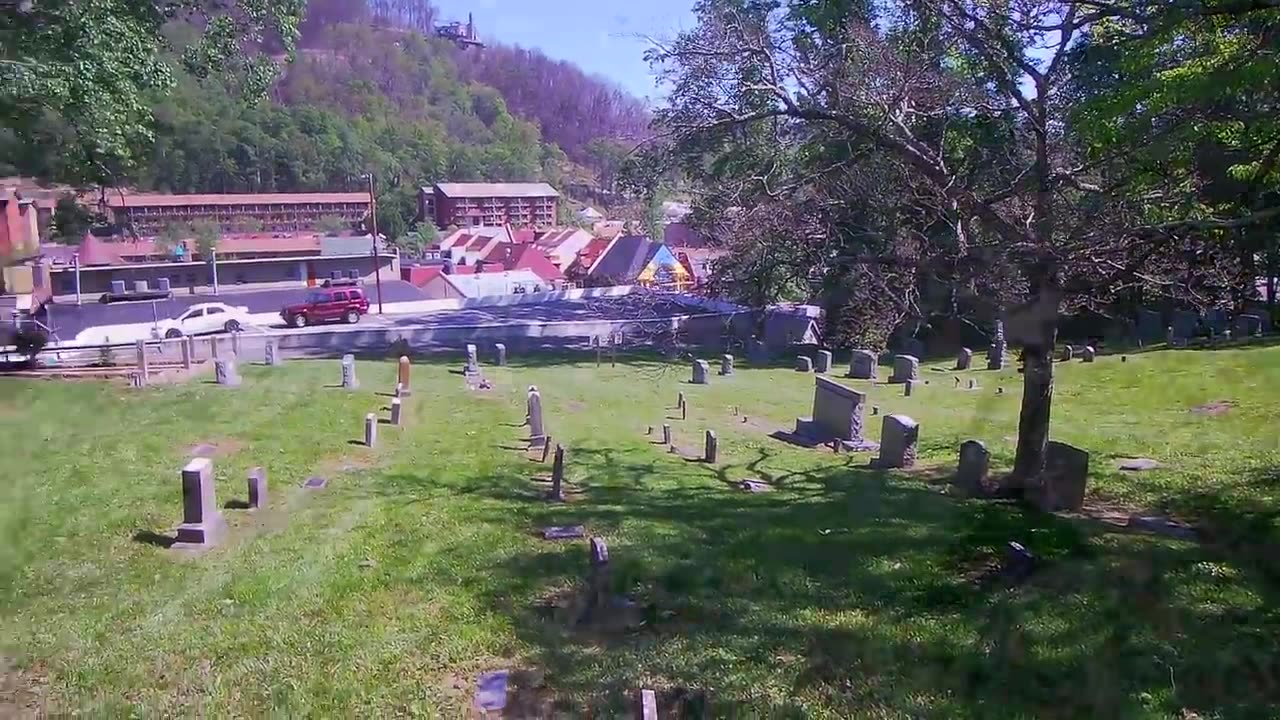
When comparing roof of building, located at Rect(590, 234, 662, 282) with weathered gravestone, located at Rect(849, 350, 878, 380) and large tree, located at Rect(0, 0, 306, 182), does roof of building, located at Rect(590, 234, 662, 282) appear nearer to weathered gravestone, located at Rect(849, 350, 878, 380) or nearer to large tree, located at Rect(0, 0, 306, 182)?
large tree, located at Rect(0, 0, 306, 182)

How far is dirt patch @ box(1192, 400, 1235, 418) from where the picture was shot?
27.3ft

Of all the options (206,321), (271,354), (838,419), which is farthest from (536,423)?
(206,321)

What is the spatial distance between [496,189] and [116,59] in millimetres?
3119

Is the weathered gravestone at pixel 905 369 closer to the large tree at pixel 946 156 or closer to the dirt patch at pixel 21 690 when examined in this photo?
the large tree at pixel 946 156

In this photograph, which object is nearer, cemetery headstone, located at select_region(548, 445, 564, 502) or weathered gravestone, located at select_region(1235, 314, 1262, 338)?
cemetery headstone, located at select_region(548, 445, 564, 502)

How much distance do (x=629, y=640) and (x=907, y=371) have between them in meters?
9.28

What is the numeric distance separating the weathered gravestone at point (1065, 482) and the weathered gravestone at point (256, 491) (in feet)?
16.2

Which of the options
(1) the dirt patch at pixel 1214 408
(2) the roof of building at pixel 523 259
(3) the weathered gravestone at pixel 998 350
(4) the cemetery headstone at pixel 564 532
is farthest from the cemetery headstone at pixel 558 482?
(1) the dirt patch at pixel 1214 408

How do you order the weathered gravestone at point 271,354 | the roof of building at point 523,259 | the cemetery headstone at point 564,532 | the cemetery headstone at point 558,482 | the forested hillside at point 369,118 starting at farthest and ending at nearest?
the weathered gravestone at point 271,354, the roof of building at point 523,259, the cemetery headstone at point 558,482, the forested hillside at point 369,118, the cemetery headstone at point 564,532

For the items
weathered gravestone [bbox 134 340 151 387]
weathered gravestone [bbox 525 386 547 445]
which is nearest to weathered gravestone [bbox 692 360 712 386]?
weathered gravestone [bbox 525 386 547 445]

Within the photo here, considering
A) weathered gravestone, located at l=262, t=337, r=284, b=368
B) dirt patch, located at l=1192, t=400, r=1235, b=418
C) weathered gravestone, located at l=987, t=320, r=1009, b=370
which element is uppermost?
weathered gravestone, located at l=987, t=320, r=1009, b=370

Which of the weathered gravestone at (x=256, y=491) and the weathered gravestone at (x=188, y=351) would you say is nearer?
the weathered gravestone at (x=256, y=491)

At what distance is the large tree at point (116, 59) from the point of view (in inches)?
253

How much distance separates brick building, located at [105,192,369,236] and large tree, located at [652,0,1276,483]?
260 centimetres
